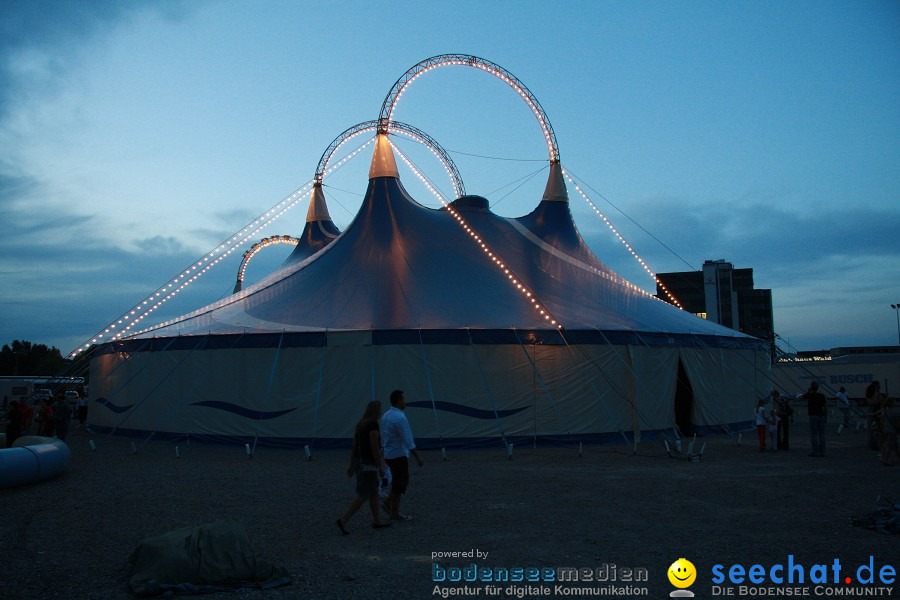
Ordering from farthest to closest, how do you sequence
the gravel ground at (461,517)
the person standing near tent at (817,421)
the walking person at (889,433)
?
the person standing near tent at (817,421), the walking person at (889,433), the gravel ground at (461,517)

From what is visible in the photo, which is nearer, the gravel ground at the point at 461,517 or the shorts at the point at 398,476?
the gravel ground at the point at 461,517

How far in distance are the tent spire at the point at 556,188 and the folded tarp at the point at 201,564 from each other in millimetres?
14917

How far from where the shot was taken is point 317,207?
2230 cm

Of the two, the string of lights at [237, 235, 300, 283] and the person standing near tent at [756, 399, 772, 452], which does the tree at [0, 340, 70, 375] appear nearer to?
the string of lights at [237, 235, 300, 283]

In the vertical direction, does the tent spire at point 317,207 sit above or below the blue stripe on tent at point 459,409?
above

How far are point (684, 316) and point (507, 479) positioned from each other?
9.32 m

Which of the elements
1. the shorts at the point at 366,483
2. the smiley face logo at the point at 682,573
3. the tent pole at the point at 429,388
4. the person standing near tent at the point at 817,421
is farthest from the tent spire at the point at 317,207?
the smiley face logo at the point at 682,573

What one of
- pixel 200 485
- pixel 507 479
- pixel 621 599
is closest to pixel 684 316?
pixel 507 479

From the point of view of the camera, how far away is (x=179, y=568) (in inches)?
186

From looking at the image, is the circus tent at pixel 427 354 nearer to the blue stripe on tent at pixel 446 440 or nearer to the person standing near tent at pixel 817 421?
the blue stripe on tent at pixel 446 440

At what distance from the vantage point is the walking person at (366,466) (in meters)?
6.29

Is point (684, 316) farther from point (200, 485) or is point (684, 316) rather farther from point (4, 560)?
point (4, 560)

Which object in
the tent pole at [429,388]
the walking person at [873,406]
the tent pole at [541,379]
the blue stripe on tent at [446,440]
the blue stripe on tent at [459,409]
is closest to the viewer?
the walking person at [873,406]

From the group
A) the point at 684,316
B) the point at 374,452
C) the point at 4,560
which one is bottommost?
the point at 4,560
